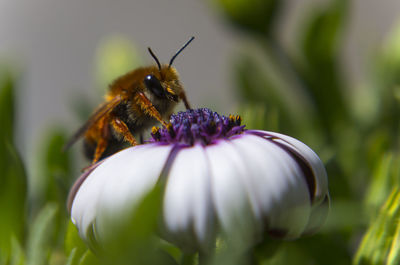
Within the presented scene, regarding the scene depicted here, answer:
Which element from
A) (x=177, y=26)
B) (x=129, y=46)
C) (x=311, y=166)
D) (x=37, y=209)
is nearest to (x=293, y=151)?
(x=311, y=166)

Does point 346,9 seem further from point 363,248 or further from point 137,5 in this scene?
point 137,5

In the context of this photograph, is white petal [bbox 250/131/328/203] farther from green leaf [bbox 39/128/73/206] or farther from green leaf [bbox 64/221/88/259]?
green leaf [bbox 39/128/73/206]

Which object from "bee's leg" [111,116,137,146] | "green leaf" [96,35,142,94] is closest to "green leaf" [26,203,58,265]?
"bee's leg" [111,116,137,146]

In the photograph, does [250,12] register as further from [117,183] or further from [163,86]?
[117,183]

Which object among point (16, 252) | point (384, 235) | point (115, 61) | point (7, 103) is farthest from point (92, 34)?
point (384, 235)

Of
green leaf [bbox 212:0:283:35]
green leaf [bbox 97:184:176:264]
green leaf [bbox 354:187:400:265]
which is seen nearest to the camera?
green leaf [bbox 97:184:176:264]

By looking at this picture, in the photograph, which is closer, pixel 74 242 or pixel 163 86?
pixel 74 242

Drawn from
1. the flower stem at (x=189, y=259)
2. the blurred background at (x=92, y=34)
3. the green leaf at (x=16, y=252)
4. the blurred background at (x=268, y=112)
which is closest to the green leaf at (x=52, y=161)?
the blurred background at (x=268, y=112)
